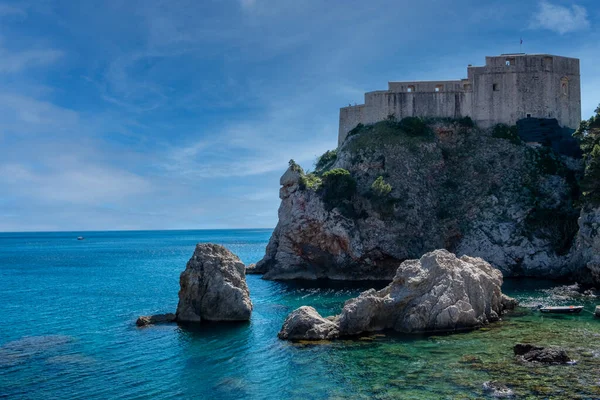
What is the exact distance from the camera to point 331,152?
221 feet

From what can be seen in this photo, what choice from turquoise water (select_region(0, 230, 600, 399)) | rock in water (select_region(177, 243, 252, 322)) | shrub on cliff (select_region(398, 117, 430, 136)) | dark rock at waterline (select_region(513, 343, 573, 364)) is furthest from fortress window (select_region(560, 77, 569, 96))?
rock in water (select_region(177, 243, 252, 322))

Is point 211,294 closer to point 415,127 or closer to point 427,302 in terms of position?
point 427,302

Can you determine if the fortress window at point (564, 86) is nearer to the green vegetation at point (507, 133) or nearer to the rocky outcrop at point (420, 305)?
the green vegetation at point (507, 133)

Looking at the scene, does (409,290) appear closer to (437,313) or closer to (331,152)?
(437,313)

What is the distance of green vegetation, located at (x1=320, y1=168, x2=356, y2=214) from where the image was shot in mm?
52906

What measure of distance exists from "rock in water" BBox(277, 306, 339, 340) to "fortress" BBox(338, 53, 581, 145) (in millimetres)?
37335

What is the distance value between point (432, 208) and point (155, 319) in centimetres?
3208

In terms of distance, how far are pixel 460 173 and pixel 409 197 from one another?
7442 mm

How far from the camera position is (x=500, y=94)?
190 feet

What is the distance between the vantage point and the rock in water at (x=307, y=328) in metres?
26.8

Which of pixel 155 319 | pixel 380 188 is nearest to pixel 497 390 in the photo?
pixel 155 319

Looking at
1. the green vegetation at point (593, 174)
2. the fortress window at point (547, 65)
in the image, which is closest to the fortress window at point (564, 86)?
the fortress window at point (547, 65)

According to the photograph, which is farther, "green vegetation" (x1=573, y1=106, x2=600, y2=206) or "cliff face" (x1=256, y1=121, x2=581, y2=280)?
"cliff face" (x1=256, y1=121, x2=581, y2=280)

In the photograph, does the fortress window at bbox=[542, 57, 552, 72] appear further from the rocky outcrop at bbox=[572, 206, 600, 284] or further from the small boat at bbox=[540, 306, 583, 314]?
the small boat at bbox=[540, 306, 583, 314]
